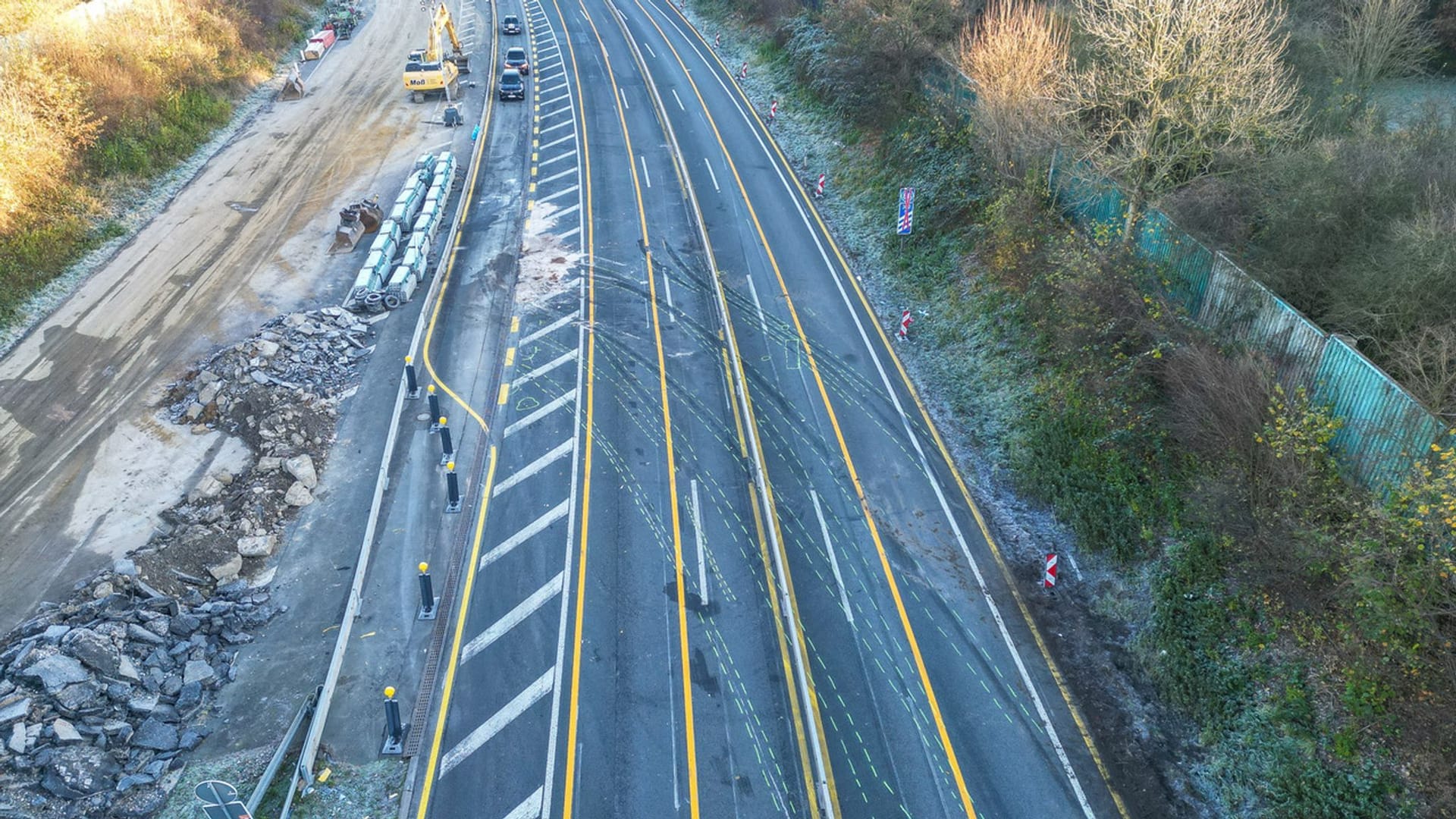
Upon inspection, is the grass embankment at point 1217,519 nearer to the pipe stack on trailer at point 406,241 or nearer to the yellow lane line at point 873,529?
the yellow lane line at point 873,529

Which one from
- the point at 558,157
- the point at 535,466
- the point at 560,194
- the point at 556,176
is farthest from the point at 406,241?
the point at 535,466

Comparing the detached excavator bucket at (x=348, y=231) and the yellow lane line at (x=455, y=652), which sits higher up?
the detached excavator bucket at (x=348, y=231)

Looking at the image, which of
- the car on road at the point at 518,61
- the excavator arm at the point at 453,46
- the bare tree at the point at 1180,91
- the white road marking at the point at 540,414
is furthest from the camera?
the car on road at the point at 518,61

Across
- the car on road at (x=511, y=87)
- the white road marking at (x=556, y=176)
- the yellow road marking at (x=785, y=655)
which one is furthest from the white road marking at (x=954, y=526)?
the car on road at (x=511, y=87)

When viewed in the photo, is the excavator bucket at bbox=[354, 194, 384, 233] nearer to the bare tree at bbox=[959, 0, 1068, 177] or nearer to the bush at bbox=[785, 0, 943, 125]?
the bush at bbox=[785, 0, 943, 125]

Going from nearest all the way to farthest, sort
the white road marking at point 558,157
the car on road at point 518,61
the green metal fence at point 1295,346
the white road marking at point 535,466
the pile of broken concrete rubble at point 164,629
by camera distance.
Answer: the pile of broken concrete rubble at point 164,629 < the green metal fence at point 1295,346 < the white road marking at point 535,466 < the white road marking at point 558,157 < the car on road at point 518,61

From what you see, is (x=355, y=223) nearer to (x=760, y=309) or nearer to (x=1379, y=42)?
(x=760, y=309)

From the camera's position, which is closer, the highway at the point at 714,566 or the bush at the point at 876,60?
the highway at the point at 714,566

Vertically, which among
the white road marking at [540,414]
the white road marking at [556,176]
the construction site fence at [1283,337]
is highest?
the construction site fence at [1283,337]
